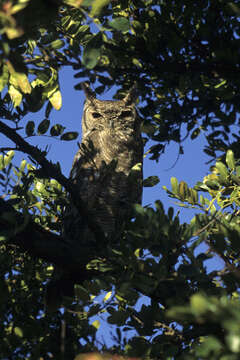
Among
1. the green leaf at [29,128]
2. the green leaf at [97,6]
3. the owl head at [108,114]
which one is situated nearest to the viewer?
the green leaf at [97,6]

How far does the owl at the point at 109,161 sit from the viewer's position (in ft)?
11.5

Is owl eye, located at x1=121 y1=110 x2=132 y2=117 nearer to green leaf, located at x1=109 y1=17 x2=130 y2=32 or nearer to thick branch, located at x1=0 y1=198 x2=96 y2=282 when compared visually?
thick branch, located at x1=0 y1=198 x2=96 y2=282

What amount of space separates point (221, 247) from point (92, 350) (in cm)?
A: 80

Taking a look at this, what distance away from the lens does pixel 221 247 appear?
169 cm

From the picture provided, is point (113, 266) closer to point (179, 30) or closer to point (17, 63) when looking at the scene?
point (17, 63)

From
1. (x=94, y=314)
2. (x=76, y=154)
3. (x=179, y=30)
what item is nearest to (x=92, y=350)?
(x=94, y=314)

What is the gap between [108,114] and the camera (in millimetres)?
4453

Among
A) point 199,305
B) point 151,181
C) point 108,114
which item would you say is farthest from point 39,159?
point 108,114

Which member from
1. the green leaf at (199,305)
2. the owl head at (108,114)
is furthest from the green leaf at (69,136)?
the owl head at (108,114)

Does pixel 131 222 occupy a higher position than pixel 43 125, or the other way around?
pixel 43 125

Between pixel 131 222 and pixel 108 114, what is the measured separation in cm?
263

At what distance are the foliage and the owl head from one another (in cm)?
122

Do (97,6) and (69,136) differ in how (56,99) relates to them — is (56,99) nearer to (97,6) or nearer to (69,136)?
(69,136)

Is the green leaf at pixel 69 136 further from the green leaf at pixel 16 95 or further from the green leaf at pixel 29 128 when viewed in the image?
the green leaf at pixel 16 95
